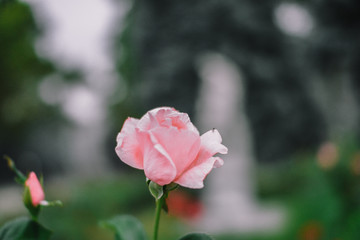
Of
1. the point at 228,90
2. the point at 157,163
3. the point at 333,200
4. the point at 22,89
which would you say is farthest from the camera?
the point at 22,89

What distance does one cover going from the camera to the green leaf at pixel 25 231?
467 millimetres

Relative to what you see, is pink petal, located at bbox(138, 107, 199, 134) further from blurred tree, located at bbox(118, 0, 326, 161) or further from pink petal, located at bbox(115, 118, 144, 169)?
blurred tree, located at bbox(118, 0, 326, 161)

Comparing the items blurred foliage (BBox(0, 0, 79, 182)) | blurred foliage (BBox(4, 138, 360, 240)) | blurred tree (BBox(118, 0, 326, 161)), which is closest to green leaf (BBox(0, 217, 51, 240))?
blurred foliage (BBox(4, 138, 360, 240))

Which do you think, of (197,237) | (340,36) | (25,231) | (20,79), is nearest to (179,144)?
(197,237)

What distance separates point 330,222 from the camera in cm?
167

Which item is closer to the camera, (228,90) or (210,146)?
(210,146)

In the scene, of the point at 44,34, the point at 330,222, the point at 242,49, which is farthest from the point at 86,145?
the point at 330,222

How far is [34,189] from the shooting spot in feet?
1.45

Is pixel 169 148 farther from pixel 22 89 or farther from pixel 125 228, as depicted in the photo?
pixel 22 89

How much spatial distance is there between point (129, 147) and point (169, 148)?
0.18 ft

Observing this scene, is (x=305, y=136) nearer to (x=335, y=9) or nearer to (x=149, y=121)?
(x=335, y=9)

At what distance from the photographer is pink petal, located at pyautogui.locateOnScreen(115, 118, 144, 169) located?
435mm

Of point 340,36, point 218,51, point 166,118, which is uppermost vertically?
point 218,51

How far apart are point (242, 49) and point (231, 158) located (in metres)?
2.17
